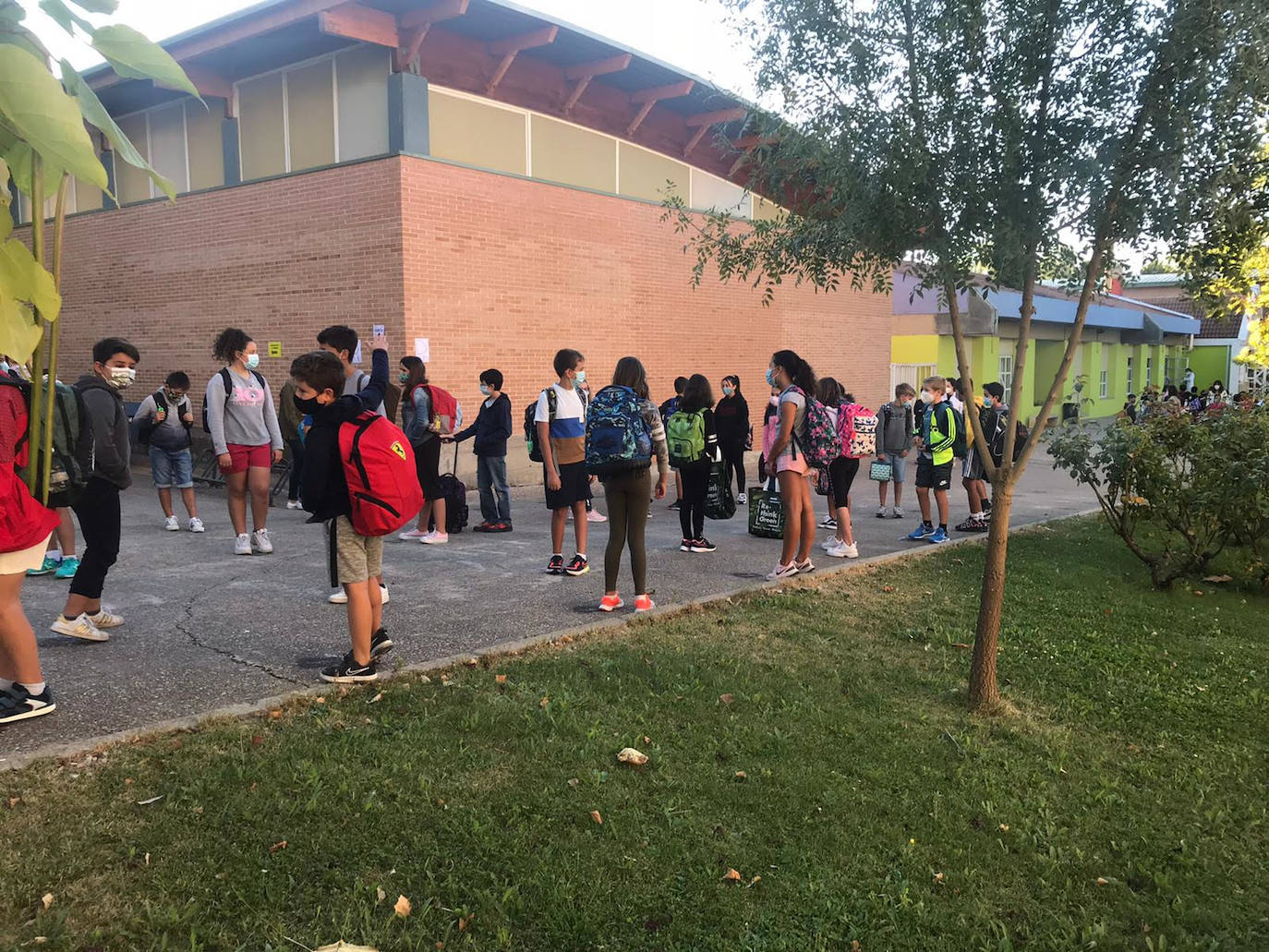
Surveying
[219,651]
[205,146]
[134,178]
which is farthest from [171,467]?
[134,178]

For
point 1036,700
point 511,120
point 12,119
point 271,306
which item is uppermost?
point 511,120

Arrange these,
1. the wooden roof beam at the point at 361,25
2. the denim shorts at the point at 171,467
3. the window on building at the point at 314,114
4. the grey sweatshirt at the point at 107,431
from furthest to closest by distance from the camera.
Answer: the window on building at the point at 314,114 < the wooden roof beam at the point at 361,25 < the denim shorts at the point at 171,467 < the grey sweatshirt at the point at 107,431

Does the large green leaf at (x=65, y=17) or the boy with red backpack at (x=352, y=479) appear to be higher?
the large green leaf at (x=65, y=17)

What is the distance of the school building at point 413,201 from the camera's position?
12953 mm

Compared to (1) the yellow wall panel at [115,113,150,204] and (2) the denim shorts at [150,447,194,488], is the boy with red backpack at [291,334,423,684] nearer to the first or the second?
(2) the denim shorts at [150,447,194,488]

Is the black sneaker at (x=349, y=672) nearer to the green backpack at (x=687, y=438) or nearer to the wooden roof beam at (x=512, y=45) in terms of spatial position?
the green backpack at (x=687, y=438)

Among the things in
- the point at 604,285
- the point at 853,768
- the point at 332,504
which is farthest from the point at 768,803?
the point at 604,285

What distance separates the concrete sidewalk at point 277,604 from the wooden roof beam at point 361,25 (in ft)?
21.0

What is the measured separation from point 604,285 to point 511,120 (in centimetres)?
293

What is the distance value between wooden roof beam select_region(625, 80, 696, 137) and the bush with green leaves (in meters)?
10.3

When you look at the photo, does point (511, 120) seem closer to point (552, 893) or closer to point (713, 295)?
point (713, 295)

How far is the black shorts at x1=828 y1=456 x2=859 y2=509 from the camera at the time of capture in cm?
884

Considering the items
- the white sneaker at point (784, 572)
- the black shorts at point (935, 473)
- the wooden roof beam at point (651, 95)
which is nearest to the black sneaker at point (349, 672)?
the white sneaker at point (784, 572)

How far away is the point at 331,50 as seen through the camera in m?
13.7
